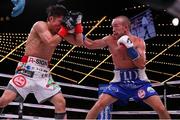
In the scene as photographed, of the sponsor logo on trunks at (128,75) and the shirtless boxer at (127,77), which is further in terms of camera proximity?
the sponsor logo on trunks at (128,75)

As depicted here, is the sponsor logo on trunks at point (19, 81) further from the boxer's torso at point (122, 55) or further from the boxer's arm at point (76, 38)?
the boxer's torso at point (122, 55)

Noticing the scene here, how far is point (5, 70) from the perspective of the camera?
8.87 metres

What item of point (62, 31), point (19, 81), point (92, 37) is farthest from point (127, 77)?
point (92, 37)

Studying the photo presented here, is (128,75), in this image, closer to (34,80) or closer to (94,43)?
(94,43)

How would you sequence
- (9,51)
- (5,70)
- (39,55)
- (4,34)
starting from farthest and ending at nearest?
1. (5,70)
2. (9,51)
3. (4,34)
4. (39,55)

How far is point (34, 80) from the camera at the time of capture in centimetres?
231

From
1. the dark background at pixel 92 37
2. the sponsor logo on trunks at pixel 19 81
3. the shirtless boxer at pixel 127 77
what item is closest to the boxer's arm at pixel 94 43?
the shirtless boxer at pixel 127 77

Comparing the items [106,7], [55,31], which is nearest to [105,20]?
[106,7]

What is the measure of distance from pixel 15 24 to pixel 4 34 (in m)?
0.31

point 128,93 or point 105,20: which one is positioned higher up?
point 105,20

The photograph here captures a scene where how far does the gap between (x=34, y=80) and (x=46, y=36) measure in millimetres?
341

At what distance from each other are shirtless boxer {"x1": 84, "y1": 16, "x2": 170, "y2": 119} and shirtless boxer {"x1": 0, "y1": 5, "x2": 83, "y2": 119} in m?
0.30

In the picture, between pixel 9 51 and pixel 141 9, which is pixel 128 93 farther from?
pixel 9 51

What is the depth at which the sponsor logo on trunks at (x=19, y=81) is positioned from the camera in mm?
2268
